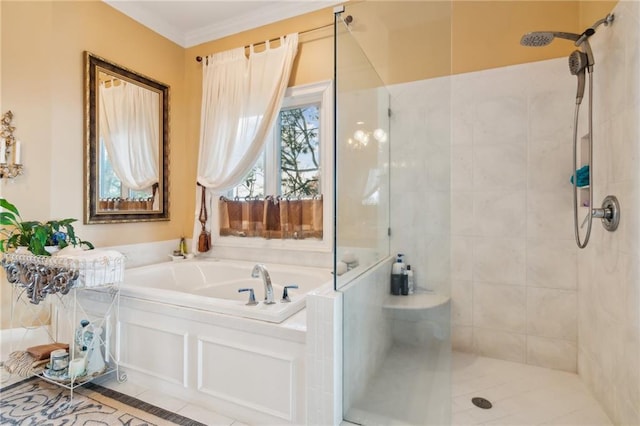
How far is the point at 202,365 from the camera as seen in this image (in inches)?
64.7

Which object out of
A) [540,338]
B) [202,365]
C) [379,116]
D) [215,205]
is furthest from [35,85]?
[540,338]

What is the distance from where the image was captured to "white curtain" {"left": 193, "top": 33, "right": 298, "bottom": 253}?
2.65m

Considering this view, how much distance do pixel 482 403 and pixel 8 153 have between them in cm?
340

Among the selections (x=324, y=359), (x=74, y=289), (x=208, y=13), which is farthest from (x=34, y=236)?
(x=208, y=13)

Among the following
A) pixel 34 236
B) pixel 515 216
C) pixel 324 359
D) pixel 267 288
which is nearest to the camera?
pixel 324 359

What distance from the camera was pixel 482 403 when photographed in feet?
5.52

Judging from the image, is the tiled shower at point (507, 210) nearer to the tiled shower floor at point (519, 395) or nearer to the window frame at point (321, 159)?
the tiled shower floor at point (519, 395)

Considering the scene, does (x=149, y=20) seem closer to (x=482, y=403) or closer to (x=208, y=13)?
(x=208, y=13)

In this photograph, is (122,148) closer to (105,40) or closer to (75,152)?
(75,152)

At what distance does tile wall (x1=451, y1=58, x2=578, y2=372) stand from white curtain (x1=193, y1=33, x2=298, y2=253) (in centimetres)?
142

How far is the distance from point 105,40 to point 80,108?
2.02ft

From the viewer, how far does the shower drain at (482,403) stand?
65.2 inches

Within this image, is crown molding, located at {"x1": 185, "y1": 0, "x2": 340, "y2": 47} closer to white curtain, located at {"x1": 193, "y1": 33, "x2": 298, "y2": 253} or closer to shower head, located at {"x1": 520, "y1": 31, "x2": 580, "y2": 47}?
white curtain, located at {"x1": 193, "y1": 33, "x2": 298, "y2": 253}

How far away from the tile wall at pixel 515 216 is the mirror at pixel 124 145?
2541mm
